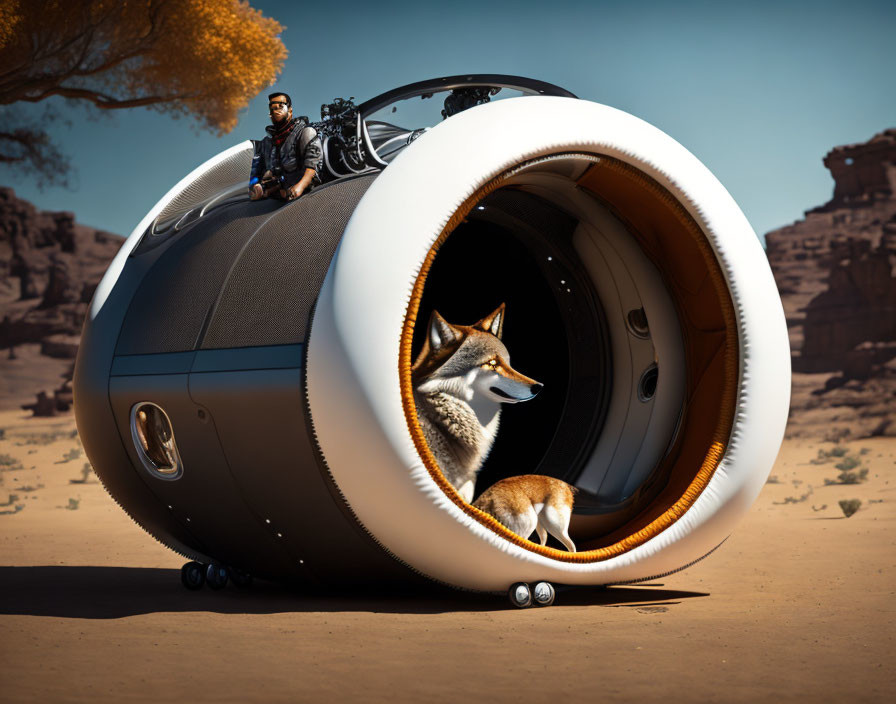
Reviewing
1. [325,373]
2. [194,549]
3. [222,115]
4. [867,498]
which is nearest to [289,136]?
[325,373]

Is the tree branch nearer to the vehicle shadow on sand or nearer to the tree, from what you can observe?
the tree

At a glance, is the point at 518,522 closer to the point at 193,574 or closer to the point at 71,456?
the point at 193,574

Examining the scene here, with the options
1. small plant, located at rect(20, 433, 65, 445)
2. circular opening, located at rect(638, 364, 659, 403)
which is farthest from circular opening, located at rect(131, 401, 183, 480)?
small plant, located at rect(20, 433, 65, 445)

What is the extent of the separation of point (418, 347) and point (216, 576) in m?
2.31

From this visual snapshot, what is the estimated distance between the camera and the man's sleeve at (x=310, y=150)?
636cm

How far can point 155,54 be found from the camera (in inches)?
865

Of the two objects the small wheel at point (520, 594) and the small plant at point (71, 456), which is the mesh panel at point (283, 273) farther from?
the small plant at point (71, 456)

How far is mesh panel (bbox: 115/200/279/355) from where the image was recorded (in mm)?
5930

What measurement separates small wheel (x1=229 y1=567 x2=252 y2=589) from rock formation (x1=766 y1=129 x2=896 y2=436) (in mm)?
29942

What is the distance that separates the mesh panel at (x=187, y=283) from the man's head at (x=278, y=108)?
54cm

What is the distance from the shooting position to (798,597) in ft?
21.1

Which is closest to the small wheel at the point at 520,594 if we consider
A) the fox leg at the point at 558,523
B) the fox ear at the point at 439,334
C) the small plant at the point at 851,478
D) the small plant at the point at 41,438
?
the fox leg at the point at 558,523

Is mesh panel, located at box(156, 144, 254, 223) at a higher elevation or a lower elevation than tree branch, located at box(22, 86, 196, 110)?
lower

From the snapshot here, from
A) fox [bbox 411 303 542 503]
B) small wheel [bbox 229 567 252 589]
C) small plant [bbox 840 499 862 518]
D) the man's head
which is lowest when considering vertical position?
small wheel [bbox 229 567 252 589]
